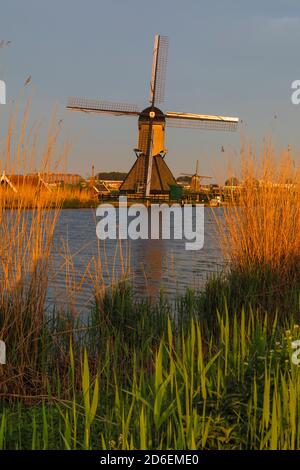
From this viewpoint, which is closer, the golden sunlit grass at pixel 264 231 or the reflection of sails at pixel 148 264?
the golden sunlit grass at pixel 264 231

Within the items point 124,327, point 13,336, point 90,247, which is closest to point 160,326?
point 124,327

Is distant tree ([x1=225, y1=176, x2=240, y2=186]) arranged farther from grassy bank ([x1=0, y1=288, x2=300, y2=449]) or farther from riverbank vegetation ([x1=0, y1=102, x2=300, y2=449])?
grassy bank ([x1=0, y1=288, x2=300, y2=449])

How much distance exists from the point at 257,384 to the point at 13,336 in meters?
1.54

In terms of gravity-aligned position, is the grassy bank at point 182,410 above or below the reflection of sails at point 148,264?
below

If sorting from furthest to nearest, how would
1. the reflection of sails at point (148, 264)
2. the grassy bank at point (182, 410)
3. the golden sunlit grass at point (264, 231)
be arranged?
the reflection of sails at point (148, 264)
the golden sunlit grass at point (264, 231)
the grassy bank at point (182, 410)

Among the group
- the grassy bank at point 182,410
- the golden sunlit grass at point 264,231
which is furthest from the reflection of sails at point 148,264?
the grassy bank at point 182,410

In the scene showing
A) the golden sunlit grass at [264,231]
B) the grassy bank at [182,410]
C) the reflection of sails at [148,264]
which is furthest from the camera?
the reflection of sails at [148,264]

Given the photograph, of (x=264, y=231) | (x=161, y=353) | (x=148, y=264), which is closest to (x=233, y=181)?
(x=264, y=231)

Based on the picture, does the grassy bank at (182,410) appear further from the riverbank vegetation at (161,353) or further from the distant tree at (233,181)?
the distant tree at (233,181)

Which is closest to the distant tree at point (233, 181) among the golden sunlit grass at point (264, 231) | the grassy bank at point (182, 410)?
the golden sunlit grass at point (264, 231)

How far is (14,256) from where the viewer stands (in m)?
3.60

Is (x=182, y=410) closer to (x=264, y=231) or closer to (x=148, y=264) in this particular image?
(x=264, y=231)

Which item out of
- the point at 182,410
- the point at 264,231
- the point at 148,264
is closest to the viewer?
the point at 182,410
